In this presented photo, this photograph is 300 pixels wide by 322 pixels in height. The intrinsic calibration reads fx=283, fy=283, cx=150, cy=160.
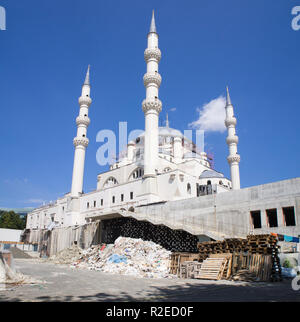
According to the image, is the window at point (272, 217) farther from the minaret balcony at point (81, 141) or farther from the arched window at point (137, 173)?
the minaret balcony at point (81, 141)

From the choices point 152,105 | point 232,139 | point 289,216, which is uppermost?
point 152,105

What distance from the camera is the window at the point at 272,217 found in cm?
1798

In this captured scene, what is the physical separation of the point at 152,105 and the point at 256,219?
17.7 meters

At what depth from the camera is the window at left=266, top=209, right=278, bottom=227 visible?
59.0ft

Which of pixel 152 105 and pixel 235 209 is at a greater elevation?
pixel 152 105

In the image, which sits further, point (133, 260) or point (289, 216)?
point (289, 216)

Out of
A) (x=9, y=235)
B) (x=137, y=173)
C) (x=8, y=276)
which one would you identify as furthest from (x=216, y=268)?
(x=9, y=235)

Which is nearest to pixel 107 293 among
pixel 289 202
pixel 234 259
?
pixel 234 259

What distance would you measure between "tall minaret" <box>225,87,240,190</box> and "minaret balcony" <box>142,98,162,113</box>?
10656mm

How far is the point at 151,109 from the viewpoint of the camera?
3180 centimetres

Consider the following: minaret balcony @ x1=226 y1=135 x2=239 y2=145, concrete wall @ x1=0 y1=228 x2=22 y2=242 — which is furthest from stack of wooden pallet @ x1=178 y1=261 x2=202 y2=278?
concrete wall @ x1=0 y1=228 x2=22 y2=242

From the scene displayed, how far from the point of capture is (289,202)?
17.3 meters

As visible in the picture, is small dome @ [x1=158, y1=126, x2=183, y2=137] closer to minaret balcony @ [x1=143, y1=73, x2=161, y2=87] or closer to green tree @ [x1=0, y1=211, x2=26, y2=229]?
minaret balcony @ [x1=143, y1=73, x2=161, y2=87]

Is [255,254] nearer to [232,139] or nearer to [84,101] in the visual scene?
[232,139]
